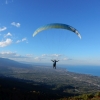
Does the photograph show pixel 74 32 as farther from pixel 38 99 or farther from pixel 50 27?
pixel 38 99

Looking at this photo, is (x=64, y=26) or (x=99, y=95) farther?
(x=64, y=26)

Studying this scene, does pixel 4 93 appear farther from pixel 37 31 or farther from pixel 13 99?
pixel 37 31

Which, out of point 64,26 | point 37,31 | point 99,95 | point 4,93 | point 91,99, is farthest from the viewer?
point 4,93

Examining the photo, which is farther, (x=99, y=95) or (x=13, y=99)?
(x=13, y=99)

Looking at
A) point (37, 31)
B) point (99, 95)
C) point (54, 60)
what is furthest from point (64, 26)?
point (99, 95)

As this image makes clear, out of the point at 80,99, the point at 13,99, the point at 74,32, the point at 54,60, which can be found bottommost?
the point at 13,99

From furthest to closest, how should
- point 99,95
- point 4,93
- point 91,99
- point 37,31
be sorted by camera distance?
point 4,93, point 37,31, point 99,95, point 91,99

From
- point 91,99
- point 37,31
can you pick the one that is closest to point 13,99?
point 37,31

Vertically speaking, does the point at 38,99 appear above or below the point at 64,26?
below

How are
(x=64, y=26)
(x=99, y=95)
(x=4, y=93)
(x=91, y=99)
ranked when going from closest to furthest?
(x=91, y=99), (x=99, y=95), (x=64, y=26), (x=4, y=93)
